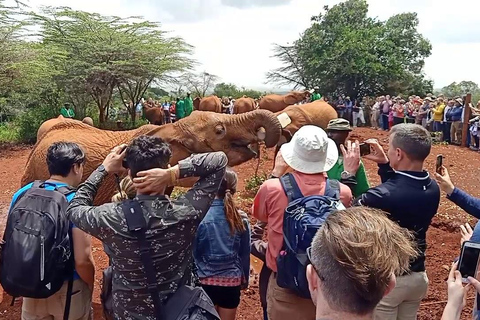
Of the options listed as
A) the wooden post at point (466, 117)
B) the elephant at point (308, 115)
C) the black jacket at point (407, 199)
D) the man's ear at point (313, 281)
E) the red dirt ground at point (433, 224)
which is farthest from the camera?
the wooden post at point (466, 117)

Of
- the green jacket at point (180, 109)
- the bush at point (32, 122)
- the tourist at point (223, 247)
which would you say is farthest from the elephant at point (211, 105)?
the tourist at point (223, 247)

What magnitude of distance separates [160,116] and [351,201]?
21776 mm

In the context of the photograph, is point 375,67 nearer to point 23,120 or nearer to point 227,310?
point 23,120

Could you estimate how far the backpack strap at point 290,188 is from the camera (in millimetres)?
2881

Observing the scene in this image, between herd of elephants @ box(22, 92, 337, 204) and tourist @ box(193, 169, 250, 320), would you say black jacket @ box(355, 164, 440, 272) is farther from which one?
herd of elephants @ box(22, 92, 337, 204)

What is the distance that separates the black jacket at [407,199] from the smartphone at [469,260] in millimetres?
748

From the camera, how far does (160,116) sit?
953 inches

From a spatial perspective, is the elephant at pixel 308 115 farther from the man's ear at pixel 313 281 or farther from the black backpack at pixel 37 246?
the man's ear at pixel 313 281

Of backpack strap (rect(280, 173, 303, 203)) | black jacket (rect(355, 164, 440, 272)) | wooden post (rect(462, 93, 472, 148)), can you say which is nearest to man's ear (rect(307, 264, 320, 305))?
backpack strap (rect(280, 173, 303, 203))

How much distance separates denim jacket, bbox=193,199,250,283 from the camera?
342 cm

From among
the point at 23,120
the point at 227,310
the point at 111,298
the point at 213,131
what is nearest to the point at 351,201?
the point at 227,310

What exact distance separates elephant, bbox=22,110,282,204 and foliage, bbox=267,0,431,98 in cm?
2634

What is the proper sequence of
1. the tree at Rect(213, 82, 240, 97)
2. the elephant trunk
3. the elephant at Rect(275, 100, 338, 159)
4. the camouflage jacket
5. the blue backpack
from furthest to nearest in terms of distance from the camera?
the tree at Rect(213, 82, 240, 97) < the elephant at Rect(275, 100, 338, 159) < the elephant trunk < the blue backpack < the camouflage jacket

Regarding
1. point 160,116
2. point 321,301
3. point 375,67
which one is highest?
point 321,301
